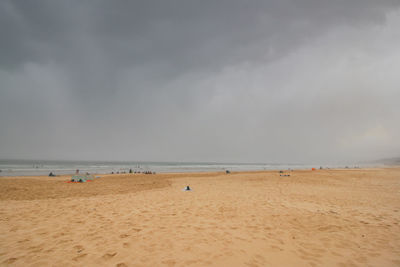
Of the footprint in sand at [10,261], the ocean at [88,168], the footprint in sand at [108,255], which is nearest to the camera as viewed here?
the footprint in sand at [10,261]

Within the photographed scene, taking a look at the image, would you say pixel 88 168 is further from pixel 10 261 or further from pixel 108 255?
pixel 108 255

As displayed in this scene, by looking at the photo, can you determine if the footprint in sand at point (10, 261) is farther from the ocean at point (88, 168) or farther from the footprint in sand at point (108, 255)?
the ocean at point (88, 168)

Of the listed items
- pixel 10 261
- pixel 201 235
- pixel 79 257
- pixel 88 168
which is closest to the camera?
pixel 10 261

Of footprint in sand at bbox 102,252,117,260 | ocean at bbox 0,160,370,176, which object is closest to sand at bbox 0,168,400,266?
footprint in sand at bbox 102,252,117,260

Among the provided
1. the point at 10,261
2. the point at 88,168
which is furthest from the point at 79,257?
the point at 88,168

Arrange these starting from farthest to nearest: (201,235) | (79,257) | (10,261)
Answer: (201,235) < (79,257) < (10,261)

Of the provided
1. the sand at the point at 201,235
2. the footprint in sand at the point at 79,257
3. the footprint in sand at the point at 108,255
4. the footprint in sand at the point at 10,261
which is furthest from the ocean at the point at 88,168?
the footprint in sand at the point at 108,255

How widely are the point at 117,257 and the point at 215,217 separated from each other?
12.8 feet

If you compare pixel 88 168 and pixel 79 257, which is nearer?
pixel 79 257

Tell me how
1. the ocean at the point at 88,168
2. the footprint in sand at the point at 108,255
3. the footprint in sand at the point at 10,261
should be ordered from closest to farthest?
the footprint in sand at the point at 10,261 → the footprint in sand at the point at 108,255 → the ocean at the point at 88,168

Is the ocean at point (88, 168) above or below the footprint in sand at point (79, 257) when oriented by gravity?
below

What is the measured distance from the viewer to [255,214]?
7453 mm

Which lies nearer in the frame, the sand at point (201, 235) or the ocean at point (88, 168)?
the sand at point (201, 235)

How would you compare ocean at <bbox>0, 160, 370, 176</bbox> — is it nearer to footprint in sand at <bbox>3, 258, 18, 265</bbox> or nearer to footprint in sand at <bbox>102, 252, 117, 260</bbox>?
footprint in sand at <bbox>3, 258, 18, 265</bbox>
